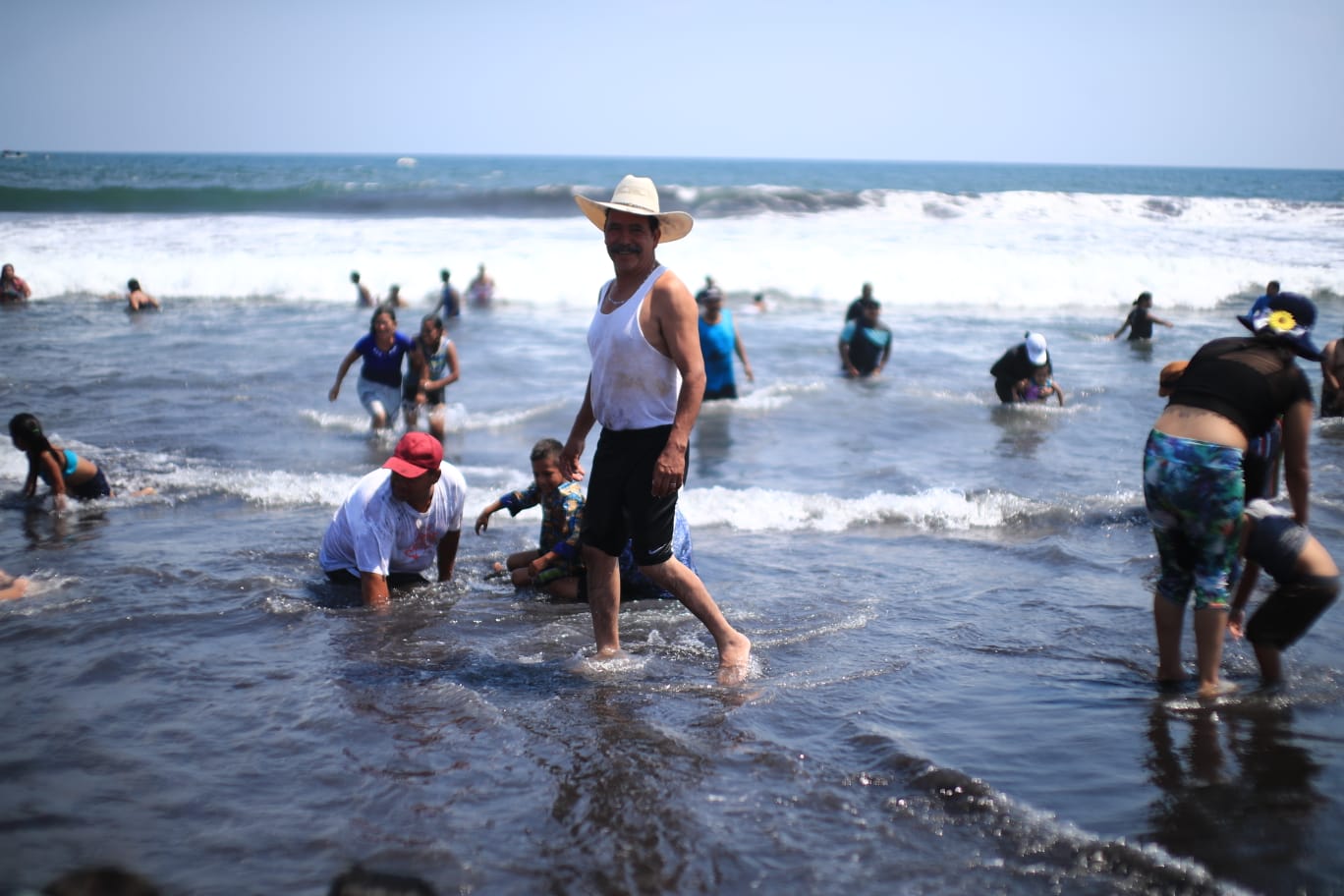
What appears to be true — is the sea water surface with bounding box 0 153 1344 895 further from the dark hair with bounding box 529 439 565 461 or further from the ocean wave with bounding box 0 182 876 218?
the ocean wave with bounding box 0 182 876 218

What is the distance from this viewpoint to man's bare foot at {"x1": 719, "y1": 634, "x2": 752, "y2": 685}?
4.61 meters

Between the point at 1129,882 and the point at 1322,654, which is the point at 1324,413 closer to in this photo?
the point at 1322,654

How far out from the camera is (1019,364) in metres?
12.4

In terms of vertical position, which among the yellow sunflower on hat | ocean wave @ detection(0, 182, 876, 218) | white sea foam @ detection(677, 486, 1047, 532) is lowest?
white sea foam @ detection(677, 486, 1047, 532)

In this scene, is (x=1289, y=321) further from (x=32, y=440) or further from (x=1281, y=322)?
(x=32, y=440)

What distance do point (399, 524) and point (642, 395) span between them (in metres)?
2.07


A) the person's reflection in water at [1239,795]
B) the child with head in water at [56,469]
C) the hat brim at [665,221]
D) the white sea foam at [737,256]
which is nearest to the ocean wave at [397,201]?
the white sea foam at [737,256]

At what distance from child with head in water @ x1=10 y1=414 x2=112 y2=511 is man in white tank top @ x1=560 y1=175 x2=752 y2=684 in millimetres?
5359

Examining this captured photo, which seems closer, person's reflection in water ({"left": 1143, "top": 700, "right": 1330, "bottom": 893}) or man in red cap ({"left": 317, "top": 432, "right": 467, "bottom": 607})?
person's reflection in water ({"left": 1143, "top": 700, "right": 1330, "bottom": 893})

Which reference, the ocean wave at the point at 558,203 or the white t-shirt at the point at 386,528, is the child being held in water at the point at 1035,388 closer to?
the white t-shirt at the point at 386,528

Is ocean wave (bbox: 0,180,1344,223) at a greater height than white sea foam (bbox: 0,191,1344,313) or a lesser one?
greater

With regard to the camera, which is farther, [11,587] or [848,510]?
[848,510]

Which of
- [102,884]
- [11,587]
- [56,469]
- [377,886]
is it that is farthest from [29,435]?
[377,886]

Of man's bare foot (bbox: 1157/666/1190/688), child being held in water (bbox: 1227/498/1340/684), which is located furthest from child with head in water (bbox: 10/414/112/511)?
child being held in water (bbox: 1227/498/1340/684)
